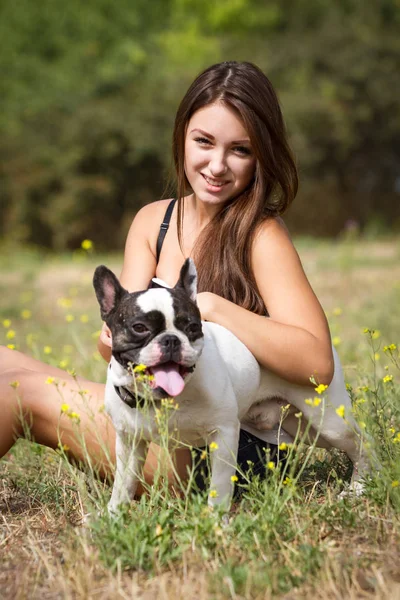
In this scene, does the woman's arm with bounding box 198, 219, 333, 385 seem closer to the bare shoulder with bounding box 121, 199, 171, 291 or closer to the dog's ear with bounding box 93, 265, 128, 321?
the dog's ear with bounding box 93, 265, 128, 321

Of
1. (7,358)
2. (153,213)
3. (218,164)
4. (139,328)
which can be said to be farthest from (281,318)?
(7,358)

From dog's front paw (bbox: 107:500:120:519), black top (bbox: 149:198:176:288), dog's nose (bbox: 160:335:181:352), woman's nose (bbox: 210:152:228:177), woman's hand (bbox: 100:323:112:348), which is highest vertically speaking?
woman's nose (bbox: 210:152:228:177)

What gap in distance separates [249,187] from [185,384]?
1051 mm

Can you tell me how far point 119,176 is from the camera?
20516mm

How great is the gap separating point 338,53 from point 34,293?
51.7ft

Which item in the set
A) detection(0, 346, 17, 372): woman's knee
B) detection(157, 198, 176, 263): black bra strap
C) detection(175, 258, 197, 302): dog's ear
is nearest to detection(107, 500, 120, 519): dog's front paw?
detection(175, 258, 197, 302): dog's ear

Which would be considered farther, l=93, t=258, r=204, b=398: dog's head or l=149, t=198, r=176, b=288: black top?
l=149, t=198, r=176, b=288: black top

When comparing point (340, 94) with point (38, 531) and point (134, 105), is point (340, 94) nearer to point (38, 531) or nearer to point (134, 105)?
point (134, 105)

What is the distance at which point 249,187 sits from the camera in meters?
3.22

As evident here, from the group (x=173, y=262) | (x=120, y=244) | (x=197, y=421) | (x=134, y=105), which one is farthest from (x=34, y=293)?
(x=134, y=105)

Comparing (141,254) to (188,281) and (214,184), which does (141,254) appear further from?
(188,281)

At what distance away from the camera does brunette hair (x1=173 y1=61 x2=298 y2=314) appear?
3.06 meters

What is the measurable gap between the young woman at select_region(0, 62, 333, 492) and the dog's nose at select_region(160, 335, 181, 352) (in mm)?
528

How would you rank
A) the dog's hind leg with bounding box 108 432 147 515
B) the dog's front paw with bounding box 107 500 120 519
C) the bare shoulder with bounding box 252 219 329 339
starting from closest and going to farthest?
1. the dog's front paw with bounding box 107 500 120 519
2. the dog's hind leg with bounding box 108 432 147 515
3. the bare shoulder with bounding box 252 219 329 339
